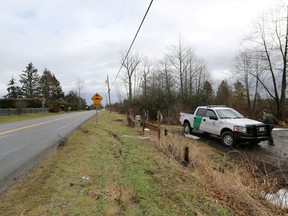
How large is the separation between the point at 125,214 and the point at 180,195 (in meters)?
1.26

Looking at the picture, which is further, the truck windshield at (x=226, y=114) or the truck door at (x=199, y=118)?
the truck door at (x=199, y=118)

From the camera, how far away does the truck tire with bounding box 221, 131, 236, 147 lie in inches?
416

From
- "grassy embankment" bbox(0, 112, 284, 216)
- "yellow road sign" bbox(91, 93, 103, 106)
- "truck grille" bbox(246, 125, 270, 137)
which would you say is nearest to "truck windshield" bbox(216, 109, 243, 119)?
"truck grille" bbox(246, 125, 270, 137)

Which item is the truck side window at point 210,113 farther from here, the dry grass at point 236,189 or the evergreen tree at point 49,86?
the evergreen tree at point 49,86

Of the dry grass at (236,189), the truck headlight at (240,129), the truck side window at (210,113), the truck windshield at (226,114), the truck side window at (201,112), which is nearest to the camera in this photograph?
the dry grass at (236,189)

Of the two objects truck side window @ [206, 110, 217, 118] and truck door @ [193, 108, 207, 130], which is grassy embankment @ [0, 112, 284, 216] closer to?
truck side window @ [206, 110, 217, 118]

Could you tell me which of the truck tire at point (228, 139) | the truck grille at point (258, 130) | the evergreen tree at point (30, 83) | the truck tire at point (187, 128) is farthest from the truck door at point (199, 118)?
the evergreen tree at point (30, 83)

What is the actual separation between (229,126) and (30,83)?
7426cm

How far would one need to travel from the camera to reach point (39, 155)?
7625 mm

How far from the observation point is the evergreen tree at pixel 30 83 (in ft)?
231

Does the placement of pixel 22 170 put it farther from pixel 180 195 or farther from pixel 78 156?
pixel 180 195

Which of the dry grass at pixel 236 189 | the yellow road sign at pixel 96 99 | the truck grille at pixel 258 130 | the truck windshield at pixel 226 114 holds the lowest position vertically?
the dry grass at pixel 236 189

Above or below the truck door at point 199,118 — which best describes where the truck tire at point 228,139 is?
below

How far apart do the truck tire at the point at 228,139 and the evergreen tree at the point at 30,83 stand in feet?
236
